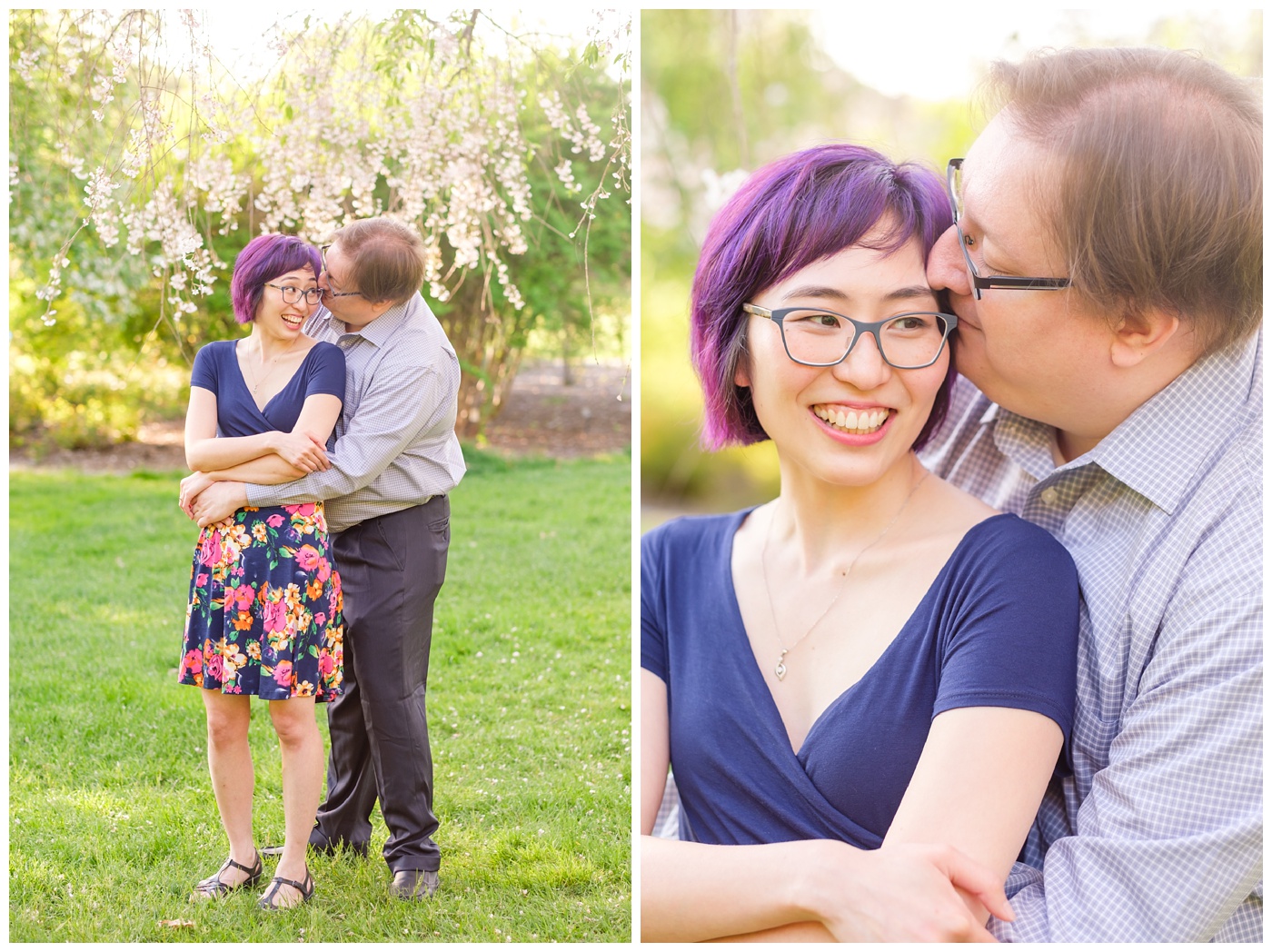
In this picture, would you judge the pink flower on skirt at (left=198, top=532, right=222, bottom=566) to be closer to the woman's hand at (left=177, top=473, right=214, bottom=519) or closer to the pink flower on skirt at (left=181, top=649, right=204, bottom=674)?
the woman's hand at (left=177, top=473, right=214, bottom=519)

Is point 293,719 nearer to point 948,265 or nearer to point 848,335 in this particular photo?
point 848,335

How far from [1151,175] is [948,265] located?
1.05ft

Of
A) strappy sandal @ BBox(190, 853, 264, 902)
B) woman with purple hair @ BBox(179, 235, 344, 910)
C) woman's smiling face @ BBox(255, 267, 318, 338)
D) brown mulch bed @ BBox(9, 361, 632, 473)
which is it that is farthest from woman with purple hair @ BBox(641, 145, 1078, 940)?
brown mulch bed @ BBox(9, 361, 632, 473)

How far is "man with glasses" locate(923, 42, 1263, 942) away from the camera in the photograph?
5.25ft

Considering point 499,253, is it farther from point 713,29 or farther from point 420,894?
point 420,894

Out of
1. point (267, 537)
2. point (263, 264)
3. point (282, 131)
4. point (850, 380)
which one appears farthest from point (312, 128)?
point (850, 380)

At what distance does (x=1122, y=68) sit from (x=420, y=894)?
7.24 feet

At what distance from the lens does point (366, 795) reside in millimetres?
2770

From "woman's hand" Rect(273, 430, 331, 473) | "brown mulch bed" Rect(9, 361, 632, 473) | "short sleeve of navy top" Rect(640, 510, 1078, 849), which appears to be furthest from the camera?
"brown mulch bed" Rect(9, 361, 632, 473)

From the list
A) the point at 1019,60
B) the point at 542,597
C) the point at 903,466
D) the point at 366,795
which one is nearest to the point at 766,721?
the point at 903,466

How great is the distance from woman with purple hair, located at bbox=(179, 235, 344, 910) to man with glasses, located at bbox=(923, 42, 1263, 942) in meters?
1.34

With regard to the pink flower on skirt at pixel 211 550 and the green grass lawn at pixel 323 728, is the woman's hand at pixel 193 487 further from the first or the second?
the green grass lawn at pixel 323 728

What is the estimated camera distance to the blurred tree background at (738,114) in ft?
10.2

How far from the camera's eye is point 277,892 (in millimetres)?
2484
